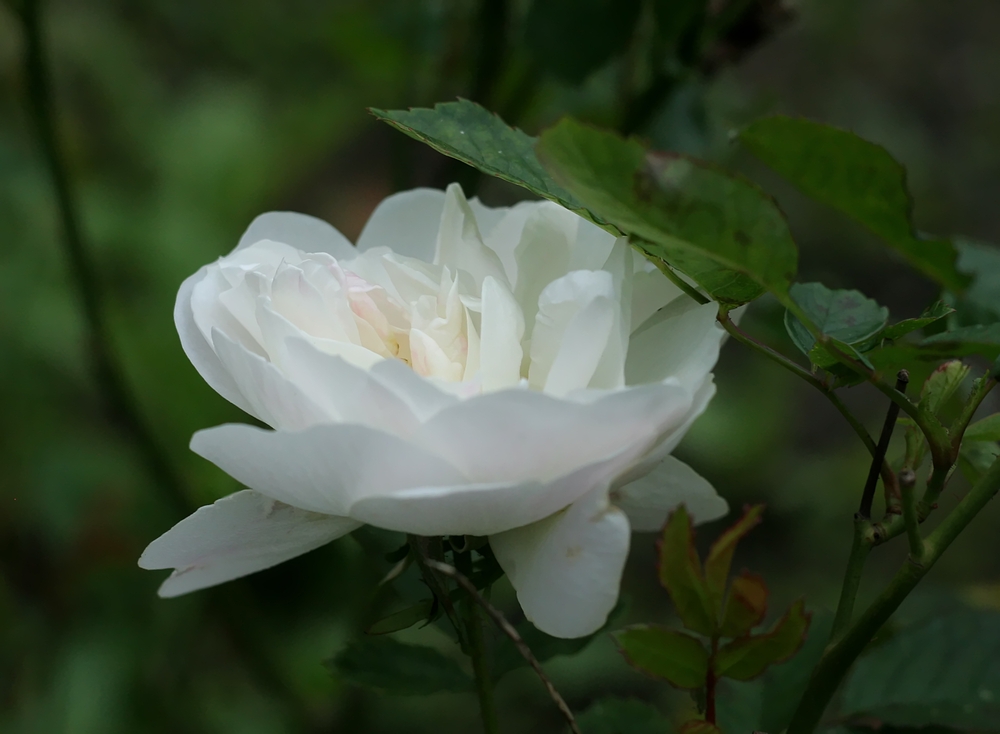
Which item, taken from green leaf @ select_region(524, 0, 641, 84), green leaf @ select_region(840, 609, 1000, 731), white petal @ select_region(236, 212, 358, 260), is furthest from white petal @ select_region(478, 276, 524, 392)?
green leaf @ select_region(524, 0, 641, 84)

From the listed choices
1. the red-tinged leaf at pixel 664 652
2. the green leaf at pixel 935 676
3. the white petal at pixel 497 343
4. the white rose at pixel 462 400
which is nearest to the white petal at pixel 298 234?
the white rose at pixel 462 400

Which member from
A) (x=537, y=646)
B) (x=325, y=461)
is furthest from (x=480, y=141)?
(x=537, y=646)

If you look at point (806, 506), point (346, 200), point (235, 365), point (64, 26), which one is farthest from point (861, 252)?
point (235, 365)

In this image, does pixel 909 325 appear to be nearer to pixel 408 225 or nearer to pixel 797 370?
pixel 797 370

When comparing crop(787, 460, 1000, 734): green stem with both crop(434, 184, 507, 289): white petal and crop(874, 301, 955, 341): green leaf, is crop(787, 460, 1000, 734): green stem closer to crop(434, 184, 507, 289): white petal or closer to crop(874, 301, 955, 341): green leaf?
crop(874, 301, 955, 341): green leaf

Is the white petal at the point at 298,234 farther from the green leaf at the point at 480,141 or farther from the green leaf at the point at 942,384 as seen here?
the green leaf at the point at 942,384

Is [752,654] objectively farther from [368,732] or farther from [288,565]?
[288,565]
